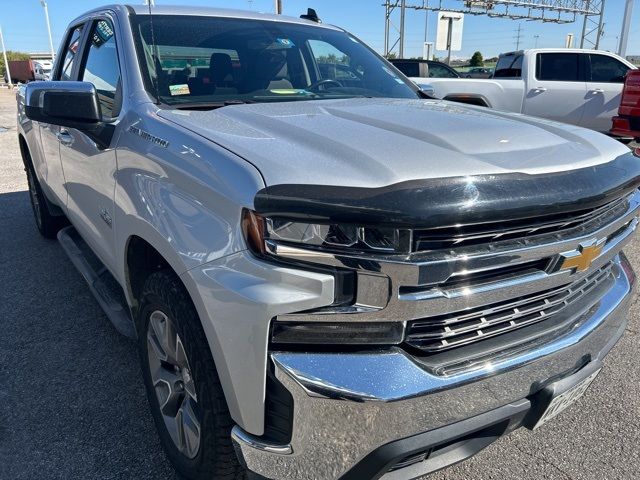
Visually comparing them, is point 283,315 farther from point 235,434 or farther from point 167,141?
point 167,141

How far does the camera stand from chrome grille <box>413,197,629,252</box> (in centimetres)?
150

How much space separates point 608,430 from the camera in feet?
8.29

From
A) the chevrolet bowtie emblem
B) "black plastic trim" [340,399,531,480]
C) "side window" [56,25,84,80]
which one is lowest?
"black plastic trim" [340,399,531,480]

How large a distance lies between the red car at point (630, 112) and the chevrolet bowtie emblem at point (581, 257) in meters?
5.61

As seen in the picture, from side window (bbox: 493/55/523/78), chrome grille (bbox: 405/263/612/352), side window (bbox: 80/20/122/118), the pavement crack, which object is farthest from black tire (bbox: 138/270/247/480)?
side window (bbox: 493/55/523/78)

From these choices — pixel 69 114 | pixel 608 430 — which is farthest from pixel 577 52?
pixel 69 114

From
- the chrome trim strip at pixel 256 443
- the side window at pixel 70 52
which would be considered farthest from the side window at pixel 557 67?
the chrome trim strip at pixel 256 443

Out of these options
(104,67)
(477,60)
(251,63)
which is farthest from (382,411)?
(477,60)

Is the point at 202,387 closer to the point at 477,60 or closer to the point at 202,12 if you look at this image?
the point at 202,12

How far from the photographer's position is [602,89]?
9.48m

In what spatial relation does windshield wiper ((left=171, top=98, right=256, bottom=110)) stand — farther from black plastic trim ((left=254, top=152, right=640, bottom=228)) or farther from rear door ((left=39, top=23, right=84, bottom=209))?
rear door ((left=39, top=23, right=84, bottom=209))

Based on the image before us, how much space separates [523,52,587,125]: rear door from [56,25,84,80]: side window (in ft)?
26.2

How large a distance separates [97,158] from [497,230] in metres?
1.93

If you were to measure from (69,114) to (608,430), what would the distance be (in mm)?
2792
